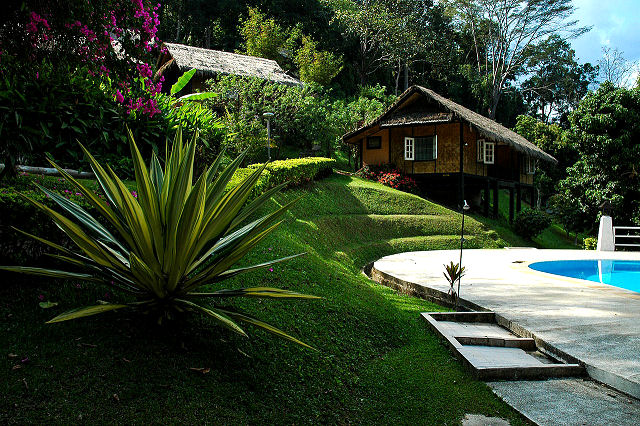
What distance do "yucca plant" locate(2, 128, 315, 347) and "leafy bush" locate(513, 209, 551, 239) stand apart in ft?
62.3

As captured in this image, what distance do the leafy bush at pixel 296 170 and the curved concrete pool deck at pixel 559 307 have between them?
3.86 meters

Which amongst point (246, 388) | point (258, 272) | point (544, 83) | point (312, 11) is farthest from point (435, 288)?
point (544, 83)

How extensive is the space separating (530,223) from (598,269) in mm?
7417

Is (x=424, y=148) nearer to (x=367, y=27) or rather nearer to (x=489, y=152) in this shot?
(x=489, y=152)

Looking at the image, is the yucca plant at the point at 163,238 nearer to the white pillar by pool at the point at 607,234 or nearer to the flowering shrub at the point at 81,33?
the flowering shrub at the point at 81,33

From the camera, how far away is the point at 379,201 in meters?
16.6

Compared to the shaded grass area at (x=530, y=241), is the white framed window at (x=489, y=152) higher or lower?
higher

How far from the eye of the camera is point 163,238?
2.93 metres

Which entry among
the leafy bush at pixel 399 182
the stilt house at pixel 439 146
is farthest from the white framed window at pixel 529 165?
the leafy bush at pixel 399 182

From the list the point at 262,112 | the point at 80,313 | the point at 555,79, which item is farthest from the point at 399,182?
the point at 555,79

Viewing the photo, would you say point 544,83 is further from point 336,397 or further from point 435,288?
point 336,397

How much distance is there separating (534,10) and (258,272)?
36.8 meters

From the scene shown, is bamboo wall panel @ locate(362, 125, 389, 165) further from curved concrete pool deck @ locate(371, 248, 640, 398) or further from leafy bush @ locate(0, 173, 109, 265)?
leafy bush @ locate(0, 173, 109, 265)

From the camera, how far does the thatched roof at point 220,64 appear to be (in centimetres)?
2150
